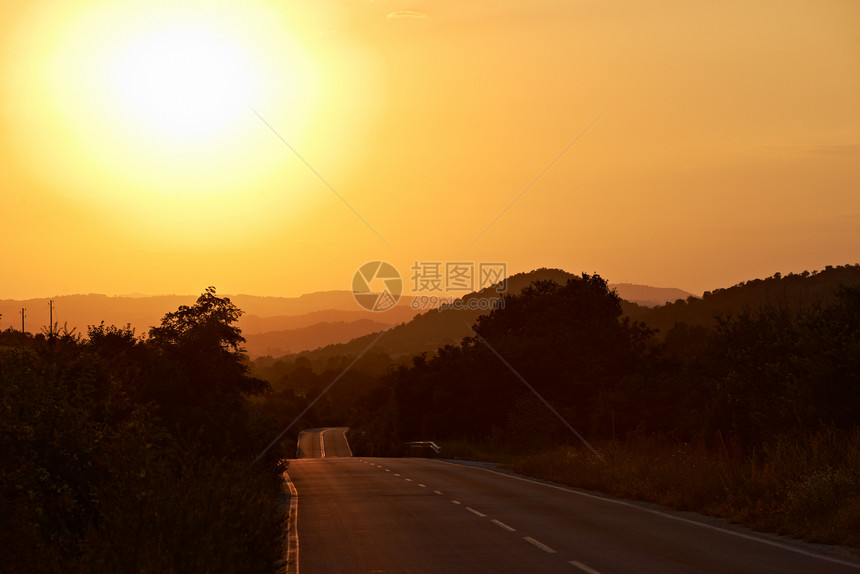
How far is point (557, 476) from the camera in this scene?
28.9 m

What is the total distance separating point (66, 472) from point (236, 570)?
3.70 meters

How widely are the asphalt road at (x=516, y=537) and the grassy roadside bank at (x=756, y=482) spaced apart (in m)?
0.76

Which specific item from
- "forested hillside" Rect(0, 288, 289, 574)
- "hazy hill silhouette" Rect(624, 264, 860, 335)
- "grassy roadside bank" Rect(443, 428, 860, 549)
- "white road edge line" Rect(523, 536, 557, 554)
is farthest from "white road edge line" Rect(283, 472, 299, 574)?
"hazy hill silhouette" Rect(624, 264, 860, 335)

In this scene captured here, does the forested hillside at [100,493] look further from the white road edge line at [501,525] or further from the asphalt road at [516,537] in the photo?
the white road edge line at [501,525]

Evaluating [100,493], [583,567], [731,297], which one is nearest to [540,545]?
[583,567]

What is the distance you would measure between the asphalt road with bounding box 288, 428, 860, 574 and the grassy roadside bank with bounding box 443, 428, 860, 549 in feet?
2.50

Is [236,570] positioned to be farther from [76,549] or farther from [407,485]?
[407,485]

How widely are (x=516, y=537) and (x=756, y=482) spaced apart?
5636mm

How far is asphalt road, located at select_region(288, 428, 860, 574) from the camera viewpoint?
12.5m

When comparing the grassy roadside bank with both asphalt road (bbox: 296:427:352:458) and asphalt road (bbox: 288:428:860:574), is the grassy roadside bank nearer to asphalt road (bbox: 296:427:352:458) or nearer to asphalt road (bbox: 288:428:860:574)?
asphalt road (bbox: 288:428:860:574)

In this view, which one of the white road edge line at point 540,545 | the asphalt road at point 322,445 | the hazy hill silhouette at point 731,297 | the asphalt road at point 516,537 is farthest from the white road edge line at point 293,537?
the hazy hill silhouette at point 731,297

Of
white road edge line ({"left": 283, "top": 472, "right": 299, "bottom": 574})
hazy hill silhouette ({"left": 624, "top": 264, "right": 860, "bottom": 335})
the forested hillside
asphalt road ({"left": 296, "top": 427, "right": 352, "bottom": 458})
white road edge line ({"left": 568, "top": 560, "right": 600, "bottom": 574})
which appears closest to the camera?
the forested hillside

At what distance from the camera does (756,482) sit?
1803 cm

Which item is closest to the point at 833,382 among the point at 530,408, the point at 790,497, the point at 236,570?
the point at 790,497
